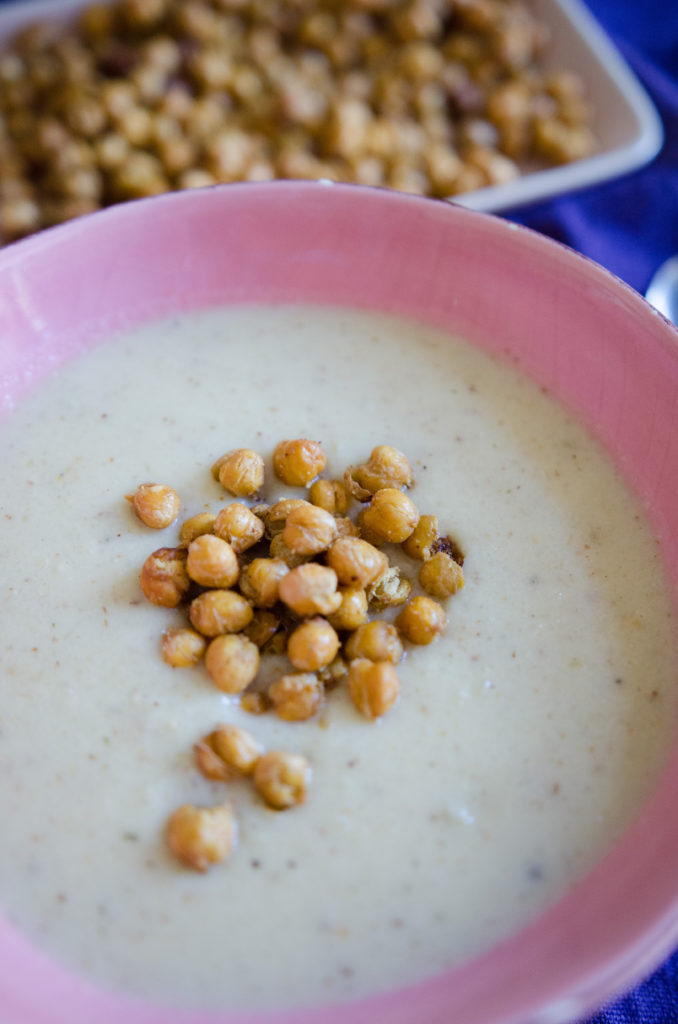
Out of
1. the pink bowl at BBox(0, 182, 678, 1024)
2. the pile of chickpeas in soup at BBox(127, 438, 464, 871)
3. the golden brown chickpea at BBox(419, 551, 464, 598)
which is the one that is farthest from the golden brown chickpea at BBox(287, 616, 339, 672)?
the pink bowl at BBox(0, 182, 678, 1024)

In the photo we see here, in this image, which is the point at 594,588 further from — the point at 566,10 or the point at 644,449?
the point at 566,10

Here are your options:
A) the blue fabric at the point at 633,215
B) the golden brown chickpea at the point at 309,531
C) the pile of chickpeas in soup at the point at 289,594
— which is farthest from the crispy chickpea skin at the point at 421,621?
the blue fabric at the point at 633,215

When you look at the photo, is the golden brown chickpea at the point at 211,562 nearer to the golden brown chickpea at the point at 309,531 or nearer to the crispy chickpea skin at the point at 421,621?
the golden brown chickpea at the point at 309,531

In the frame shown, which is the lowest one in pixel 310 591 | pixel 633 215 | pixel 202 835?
pixel 202 835

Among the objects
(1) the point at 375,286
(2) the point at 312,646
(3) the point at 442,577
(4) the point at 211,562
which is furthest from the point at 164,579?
(1) the point at 375,286

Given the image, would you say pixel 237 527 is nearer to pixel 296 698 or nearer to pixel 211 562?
pixel 211 562

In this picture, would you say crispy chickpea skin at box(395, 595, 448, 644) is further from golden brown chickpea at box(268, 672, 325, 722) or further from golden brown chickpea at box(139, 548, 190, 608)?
golden brown chickpea at box(139, 548, 190, 608)
